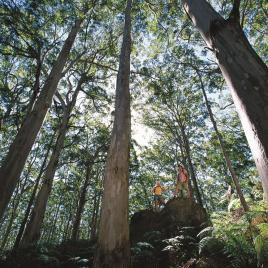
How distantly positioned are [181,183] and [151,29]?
296 inches

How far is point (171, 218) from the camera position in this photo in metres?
9.80

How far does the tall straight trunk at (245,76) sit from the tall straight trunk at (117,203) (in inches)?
99.8

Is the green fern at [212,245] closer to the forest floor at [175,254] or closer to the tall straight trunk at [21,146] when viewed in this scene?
the forest floor at [175,254]

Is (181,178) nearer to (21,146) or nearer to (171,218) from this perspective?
(171,218)

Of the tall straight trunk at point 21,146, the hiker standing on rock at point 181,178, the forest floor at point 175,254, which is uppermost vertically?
the hiker standing on rock at point 181,178

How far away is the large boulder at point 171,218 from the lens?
9.50 meters

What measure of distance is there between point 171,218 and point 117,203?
657 cm

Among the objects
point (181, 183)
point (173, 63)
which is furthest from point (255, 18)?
point (181, 183)

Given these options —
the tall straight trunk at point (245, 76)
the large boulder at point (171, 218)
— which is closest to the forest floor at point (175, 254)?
the large boulder at point (171, 218)

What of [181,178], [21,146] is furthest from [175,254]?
[181,178]

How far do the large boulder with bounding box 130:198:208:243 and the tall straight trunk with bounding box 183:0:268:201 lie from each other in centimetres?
805

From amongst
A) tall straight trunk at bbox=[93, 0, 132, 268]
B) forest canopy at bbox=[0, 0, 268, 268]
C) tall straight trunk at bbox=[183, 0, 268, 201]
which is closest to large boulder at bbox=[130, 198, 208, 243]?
forest canopy at bbox=[0, 0, 268, 268]

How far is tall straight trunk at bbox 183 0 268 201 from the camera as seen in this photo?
1.45 meters

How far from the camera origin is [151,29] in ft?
40.6
